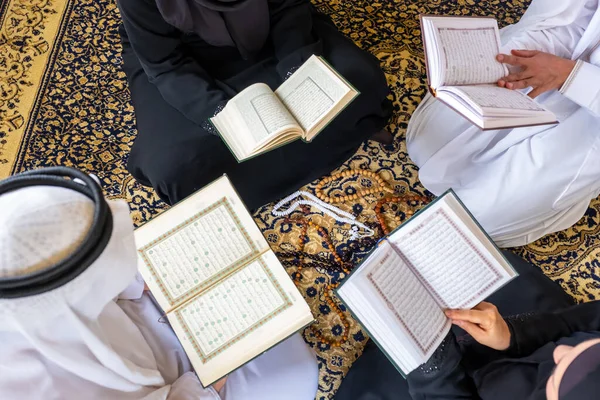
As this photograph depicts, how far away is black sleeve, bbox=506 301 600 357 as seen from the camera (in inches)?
38.7

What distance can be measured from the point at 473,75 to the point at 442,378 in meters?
0.80

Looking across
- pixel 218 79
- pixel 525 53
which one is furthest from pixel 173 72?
pixel 525 53

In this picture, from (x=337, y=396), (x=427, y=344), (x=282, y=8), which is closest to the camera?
(x=427, y=344)

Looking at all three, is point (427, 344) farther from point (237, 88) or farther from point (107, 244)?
point (237, 88)

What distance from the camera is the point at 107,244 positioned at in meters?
0.58

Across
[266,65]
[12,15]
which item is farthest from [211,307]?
[12,15]

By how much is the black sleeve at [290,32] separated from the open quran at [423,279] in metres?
0.73

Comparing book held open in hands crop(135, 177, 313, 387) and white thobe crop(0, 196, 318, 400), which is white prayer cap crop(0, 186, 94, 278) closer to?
white thobe crop(0, 196, 318, 400)

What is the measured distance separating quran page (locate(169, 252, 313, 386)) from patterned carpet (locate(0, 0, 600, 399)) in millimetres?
573

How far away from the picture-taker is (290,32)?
4.78ft

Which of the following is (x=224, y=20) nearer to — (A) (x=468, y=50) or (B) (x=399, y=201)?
(A) (x=468, y=50)

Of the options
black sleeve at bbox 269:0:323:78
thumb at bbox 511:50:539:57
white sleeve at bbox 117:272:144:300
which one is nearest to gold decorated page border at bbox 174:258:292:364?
white sleeve at bbox 117:272:144:300

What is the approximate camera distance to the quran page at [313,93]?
4.08 ft

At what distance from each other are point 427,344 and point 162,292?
57cm
